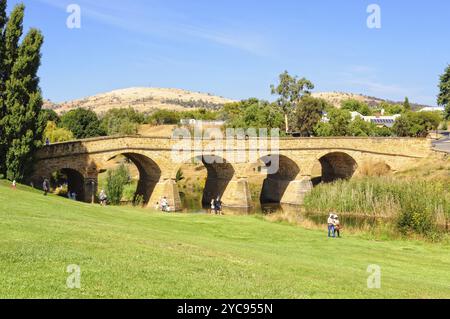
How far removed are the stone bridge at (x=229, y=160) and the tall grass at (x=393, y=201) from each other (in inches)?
297

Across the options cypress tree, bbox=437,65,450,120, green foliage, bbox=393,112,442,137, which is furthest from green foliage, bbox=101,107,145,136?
cypress tree, bbox=437,65,450,120

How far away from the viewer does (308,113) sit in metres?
84.0

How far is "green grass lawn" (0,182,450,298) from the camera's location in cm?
1032

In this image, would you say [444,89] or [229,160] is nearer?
[229,160]

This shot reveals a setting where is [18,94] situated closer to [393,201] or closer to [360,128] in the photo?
[393,201]

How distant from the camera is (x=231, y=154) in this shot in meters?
50.4

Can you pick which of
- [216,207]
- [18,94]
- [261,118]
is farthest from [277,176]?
[18,94]

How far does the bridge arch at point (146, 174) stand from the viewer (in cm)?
4700

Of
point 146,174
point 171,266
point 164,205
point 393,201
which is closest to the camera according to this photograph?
point 171,266

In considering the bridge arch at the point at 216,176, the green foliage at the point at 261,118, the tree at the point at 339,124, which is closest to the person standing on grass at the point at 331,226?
the bridge arch at the point at 216,176

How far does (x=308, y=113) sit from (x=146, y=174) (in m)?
41.7

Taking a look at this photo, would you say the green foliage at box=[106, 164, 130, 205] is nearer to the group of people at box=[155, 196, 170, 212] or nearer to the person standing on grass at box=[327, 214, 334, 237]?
the group of people at box=[155, 196, 170, 212]

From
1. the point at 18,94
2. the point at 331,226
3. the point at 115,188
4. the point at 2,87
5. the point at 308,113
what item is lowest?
the point at 331,226

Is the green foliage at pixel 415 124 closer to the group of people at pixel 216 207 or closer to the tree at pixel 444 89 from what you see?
the tree at pixel 444 89
